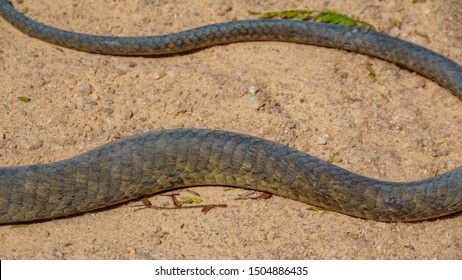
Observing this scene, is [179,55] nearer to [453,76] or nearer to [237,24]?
[237,24]

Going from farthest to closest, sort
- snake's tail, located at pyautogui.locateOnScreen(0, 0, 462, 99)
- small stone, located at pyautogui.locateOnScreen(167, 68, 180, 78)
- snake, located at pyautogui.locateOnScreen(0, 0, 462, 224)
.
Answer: snake's tail, located at pyautogui.locateOnScreen(0, 0, 462, 99), small stone, located at pyautogui.locateOnScreen(167, 68, 180, 78), snake, located at pyautogui.locateOnScreen(0, 0, 462, 224)

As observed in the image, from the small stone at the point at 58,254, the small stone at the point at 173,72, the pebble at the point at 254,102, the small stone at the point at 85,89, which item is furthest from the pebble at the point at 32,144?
the pebble at the point at 254,102

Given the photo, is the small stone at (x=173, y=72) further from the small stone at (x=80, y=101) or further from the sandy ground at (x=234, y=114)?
the small stone at (x=80, y=101)

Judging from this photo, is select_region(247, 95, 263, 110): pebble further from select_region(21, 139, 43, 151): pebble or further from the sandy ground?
select_region(21, 139, 43, 151): pebble

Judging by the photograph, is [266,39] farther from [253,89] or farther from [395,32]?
[395,32]

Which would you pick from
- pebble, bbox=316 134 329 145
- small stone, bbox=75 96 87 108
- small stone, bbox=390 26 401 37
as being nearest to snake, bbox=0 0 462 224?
pebble, bbox=316 134 329 145
